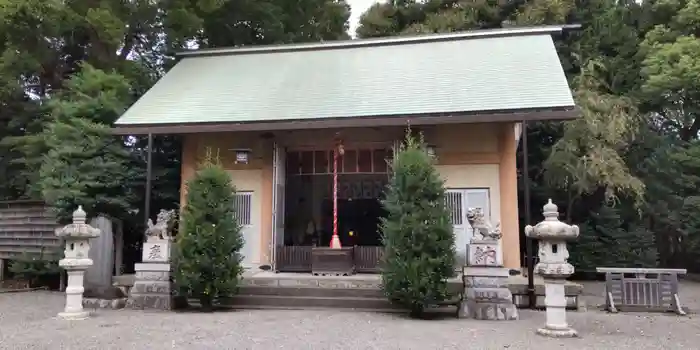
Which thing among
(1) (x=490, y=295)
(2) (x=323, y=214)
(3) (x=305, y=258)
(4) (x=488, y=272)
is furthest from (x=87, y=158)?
(1) (x=490, y=295)

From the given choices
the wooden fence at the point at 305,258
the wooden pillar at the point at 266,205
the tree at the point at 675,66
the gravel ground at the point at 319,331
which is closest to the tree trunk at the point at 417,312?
the gravel ground at the point at 319,331

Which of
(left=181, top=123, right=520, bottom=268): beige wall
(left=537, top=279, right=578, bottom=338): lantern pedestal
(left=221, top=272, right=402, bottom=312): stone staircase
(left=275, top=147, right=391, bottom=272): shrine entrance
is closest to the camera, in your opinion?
(left=537, top=279, right=578, bottom=338): lantern pedestal

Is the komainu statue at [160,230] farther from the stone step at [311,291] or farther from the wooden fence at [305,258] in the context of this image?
the wooden fence at [305,258]

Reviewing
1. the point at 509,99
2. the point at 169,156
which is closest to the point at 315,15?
the point at 169,156

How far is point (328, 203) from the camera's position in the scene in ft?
52.0

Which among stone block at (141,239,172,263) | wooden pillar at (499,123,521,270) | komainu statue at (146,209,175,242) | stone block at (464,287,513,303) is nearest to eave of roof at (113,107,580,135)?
wooden pillar at (499,123,521,270)

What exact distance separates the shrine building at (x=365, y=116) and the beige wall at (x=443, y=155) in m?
0.02

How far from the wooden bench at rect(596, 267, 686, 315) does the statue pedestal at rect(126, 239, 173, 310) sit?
7454 millimetres

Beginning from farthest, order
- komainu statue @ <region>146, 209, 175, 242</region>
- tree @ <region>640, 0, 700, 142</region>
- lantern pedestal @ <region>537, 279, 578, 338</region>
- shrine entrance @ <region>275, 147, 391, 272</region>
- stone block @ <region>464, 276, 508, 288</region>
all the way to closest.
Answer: tree @ <region>640, 0, 700, 142</region>, shrine entrance @ <region>275, 147, 391, 272</region>, komainu statue @ <region>146, 209, 175, 242</region>, stone block @ <region>464, 276, 508, 288</region>, lantern pedestal @ <region>537, 279, 578, 338</region>

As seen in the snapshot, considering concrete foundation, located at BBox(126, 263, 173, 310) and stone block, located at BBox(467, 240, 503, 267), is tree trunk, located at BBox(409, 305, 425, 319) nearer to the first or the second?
stone block, located at BBox(467, 240, 503, 267)

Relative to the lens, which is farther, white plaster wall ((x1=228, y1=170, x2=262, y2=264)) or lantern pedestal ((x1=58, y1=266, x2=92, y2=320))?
white plaster wall ((x1=228, y1=170, x2=262, y2=264))

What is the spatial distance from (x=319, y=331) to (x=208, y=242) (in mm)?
2706

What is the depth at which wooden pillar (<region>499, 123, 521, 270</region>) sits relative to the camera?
10508mm

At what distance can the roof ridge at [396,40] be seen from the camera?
13.0 m
